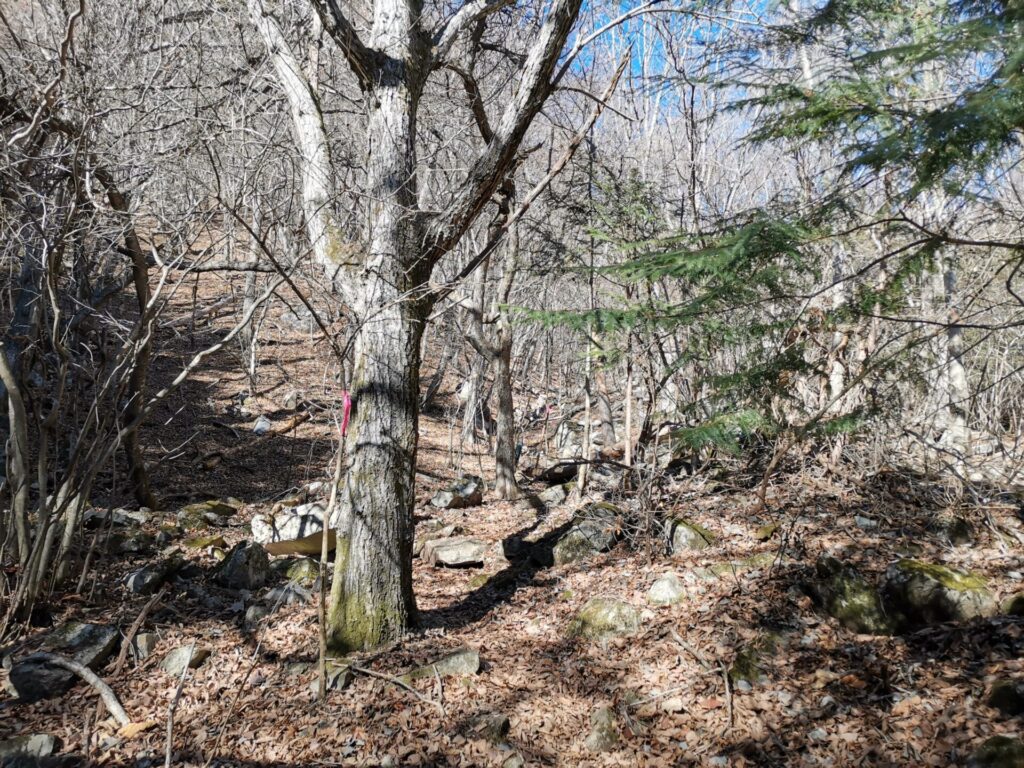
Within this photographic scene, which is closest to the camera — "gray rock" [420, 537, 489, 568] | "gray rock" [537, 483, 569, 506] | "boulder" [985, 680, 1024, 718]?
"boulder" [985, 680, 1024, 718]

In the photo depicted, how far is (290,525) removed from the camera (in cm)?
667

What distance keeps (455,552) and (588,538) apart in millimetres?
1284

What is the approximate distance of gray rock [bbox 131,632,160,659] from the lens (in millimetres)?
4332

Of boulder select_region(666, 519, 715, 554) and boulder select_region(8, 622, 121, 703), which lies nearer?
boulder select_region(8, 622, 121, 703)

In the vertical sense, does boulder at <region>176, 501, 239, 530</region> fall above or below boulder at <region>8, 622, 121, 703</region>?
above

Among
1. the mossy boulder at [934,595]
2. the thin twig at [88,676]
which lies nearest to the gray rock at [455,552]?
the thin twig at [88,676]

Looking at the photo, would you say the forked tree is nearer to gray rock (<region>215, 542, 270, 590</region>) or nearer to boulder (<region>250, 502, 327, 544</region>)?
gray rock (<region>215, 542, 270, 590</region>)

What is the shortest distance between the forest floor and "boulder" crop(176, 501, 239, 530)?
77cm

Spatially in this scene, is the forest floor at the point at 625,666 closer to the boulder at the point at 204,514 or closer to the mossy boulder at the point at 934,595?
the mossy boulder at the point at 934,595

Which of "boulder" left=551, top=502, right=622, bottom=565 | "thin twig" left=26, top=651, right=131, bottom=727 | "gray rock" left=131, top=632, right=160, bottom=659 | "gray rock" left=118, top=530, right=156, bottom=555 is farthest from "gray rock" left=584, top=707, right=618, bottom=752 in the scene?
"gray rock" left=118, top=530, right=156, bottom=555

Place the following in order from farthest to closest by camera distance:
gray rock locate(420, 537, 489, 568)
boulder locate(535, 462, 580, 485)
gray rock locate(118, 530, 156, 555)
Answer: boulder locate(535, 462, 580, 485) → gray rock locate(420, 537, 489, 568) → gray rock locate(118, 530, 156, 555)

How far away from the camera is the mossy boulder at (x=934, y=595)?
3.89 metres

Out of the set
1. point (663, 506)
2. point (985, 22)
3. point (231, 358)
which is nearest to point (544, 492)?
point (663, 506)

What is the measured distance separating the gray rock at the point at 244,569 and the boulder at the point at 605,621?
2.74 metres
